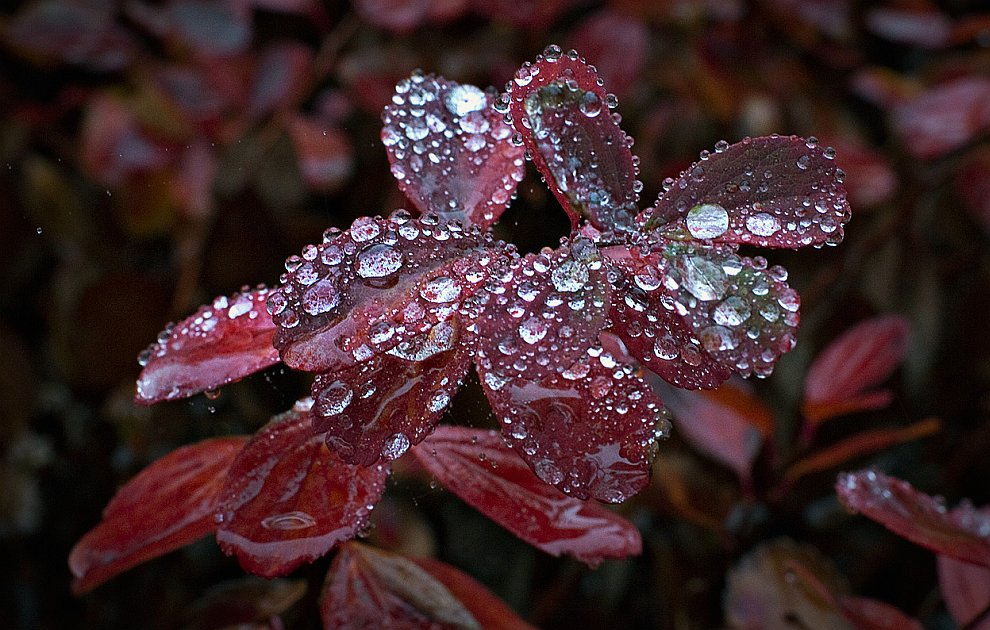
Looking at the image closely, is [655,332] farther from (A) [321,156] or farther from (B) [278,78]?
(B) [278,78]

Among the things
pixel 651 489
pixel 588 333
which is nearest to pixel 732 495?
pixel 651 489

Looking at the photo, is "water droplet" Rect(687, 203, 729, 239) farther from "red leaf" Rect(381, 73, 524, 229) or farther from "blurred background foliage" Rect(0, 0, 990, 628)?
"blurred background foliage" Rect(0, 0, 990, 628)

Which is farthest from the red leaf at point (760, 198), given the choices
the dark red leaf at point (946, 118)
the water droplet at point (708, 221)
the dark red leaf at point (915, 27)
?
the dark red leaf at point (915, 27)

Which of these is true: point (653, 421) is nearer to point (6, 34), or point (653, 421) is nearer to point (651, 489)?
point (651, 489)

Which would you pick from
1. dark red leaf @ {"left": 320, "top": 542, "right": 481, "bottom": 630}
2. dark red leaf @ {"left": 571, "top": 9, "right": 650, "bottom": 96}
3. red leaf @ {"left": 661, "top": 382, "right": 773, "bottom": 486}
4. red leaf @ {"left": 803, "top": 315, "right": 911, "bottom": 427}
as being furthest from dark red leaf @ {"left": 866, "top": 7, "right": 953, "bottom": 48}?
dark red leaf @ {"left": 320, "top": 542, "right": 481, "bottom": 630}

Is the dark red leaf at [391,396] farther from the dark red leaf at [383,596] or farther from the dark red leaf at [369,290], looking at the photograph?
the dark red leaf at [383,596]

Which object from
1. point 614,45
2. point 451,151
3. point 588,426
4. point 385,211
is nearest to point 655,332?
point 588,426
